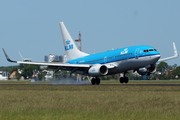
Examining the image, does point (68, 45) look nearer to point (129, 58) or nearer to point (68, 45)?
point (68, 45)

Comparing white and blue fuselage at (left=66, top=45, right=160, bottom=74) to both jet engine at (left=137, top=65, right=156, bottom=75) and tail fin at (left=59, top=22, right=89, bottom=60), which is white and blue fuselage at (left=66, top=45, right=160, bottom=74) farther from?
tail fin at (left=59, top=22, right=89, bottom=60)

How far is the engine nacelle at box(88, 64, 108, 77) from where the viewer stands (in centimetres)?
4128

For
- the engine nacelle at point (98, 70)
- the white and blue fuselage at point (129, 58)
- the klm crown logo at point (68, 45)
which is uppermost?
the klm crown logo at point (68, 45)

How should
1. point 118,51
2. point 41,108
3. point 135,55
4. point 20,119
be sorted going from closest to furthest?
point 20,119 → point 41,108 → point 135,55 → point 118,51

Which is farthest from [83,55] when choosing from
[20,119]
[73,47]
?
[20,119]

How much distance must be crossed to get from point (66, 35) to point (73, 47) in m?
2.57

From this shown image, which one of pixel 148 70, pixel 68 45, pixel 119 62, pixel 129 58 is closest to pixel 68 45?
pixel 68 45

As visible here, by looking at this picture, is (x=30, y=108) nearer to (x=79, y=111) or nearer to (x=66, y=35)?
(x=79, y=111)

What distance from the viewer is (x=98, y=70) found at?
135 ft

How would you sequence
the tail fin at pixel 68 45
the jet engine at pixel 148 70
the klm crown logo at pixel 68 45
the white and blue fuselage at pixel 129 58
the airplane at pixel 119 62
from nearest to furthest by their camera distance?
the white and blue fuselage at pixel 129 58, the airplane at pixel 119 62, the jet engine at pixel 148 70, the tail fin at pixel 68 45, the klm crown logo at pixel 68 45

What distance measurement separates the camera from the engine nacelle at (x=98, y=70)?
135 ft

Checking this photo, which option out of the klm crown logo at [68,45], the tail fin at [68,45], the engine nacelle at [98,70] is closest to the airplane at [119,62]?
the engine nacelle at [98,70]

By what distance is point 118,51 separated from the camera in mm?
42625

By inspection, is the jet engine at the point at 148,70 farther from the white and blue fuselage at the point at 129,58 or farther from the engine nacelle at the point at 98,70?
the engine nacelle at the point at 98,70
